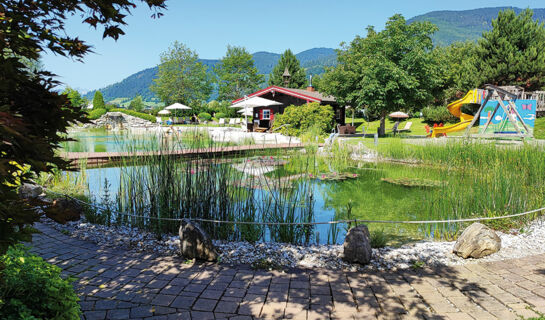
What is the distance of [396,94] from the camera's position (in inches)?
575

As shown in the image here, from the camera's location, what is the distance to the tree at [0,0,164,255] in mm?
1003

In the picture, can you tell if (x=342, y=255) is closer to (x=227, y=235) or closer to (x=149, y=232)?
(x=227, y=235)

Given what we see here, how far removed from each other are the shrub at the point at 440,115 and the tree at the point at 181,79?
1019 inches

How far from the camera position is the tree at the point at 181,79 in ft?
130

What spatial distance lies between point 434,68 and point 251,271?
15.0 meters

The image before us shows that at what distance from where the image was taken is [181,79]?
40156 mm

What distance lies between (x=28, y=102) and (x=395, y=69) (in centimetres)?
1449

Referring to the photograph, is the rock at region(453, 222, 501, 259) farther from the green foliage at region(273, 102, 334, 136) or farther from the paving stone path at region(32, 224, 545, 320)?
the green foliage at region(273, 102, 334, 136)

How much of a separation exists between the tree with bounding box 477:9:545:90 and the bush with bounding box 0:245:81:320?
2283 centimetres

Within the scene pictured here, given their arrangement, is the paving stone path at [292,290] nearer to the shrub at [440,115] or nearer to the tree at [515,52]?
the tree at [515,52]

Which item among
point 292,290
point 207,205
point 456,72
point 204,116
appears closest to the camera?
point 292,290

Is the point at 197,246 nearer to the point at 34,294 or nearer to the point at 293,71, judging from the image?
the point at 34,294

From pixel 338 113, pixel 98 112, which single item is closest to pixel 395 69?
pixel 338 113

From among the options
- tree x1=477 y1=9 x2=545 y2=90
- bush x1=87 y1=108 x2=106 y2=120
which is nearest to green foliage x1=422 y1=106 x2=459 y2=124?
tree x1=477 y1=9 x2=545 y2=90
